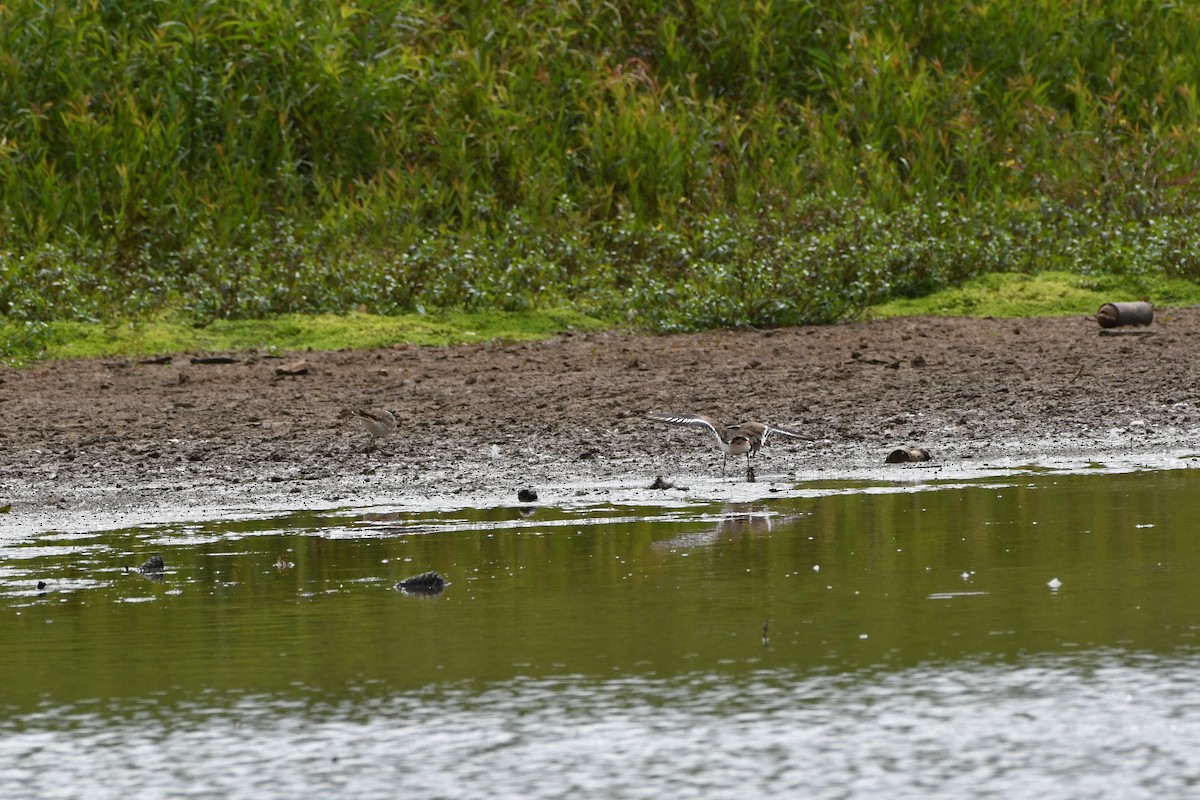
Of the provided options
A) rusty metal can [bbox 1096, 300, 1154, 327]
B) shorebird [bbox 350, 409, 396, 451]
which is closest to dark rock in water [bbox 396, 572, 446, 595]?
shorebird [bbox 350, 409, 396, 451]

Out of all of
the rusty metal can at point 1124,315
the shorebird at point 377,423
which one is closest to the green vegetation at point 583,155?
the rusty metal can at point 1124,315

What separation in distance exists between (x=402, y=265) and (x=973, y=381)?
534cm

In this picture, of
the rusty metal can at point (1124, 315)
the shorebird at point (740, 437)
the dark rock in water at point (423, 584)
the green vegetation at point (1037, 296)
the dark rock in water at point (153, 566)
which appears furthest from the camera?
the green vegetation at point (1037, 296)

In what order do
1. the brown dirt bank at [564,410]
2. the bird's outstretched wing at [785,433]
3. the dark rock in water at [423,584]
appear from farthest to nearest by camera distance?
1. the brown dirt bank at [564,410]
2. the bird's outstretched wing at [785,433]
3. the dark rock in water at [423,584]

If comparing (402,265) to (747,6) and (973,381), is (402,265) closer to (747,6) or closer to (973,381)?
(973,381)

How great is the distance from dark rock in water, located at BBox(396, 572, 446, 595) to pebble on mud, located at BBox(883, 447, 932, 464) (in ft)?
12.1

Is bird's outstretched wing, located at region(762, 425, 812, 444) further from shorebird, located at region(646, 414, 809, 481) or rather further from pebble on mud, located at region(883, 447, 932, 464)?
pebble on mud, located at region(883, 447, 932, 464)

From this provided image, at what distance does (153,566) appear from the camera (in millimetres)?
6516

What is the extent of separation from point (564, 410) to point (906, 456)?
218 centimetres

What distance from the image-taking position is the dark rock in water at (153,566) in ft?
21.3

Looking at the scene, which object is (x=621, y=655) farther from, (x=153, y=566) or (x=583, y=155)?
(x=583, y=155)

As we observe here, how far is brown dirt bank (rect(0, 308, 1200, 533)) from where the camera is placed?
8.99 m

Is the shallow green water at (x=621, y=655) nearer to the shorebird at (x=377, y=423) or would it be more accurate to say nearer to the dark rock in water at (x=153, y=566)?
the dark rock in water at (x=153, y=566)

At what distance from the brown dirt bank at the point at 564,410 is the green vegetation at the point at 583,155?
1549mm
